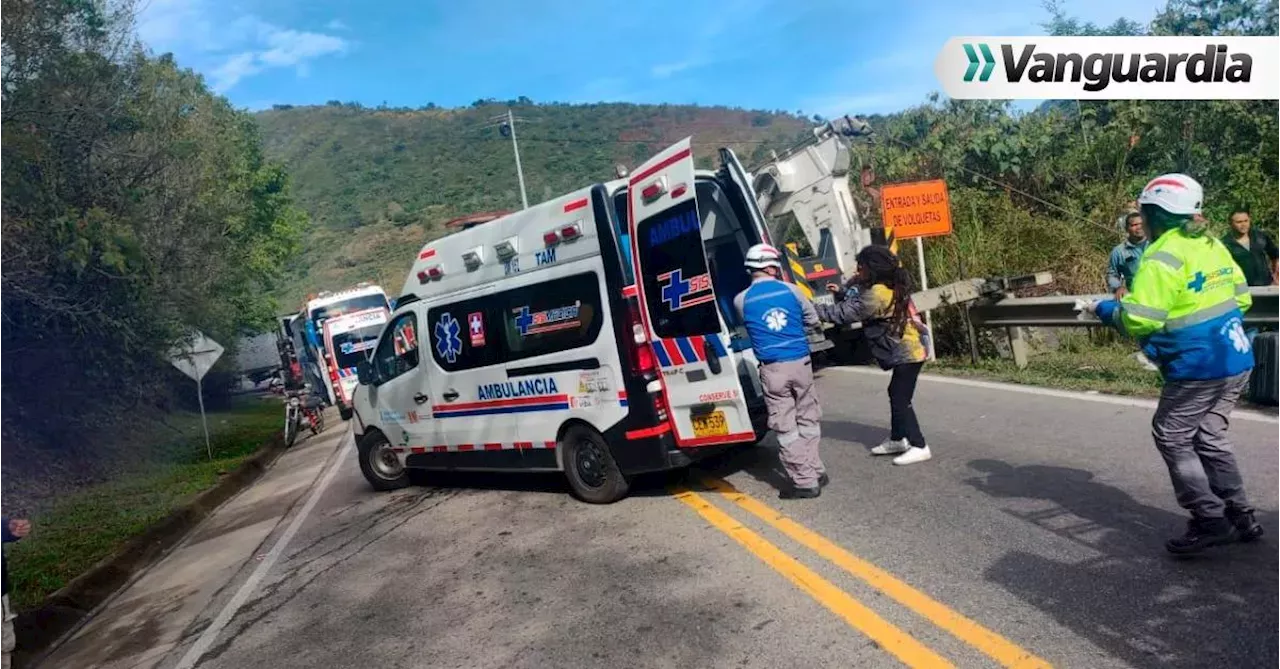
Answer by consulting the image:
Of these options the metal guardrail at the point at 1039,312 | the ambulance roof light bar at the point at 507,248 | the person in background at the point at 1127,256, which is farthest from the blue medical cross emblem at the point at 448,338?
the person in background at the point at 1127,256

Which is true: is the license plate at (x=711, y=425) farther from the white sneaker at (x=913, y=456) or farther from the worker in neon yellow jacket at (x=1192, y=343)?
the worker in neon yellow jacket at (x=1192, y=343)

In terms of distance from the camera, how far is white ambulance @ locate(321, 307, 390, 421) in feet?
78.2

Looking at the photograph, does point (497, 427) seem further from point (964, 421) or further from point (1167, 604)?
point (1167, 604)

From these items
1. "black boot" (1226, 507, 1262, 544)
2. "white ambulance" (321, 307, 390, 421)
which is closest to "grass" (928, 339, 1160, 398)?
A: "black boot" (1226, 507, 1262, 544)

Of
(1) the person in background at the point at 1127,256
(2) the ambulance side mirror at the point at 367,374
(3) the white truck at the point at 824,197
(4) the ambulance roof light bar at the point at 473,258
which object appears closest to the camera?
(4) the ambulance roof light bar at the point at 473,258

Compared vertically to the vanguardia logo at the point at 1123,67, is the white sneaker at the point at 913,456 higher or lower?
lower

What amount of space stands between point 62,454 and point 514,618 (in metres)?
13.6

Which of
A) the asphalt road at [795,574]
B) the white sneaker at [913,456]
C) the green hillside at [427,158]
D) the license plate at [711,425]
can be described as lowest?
the asphalt road at [795,574]

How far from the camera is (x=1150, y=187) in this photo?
14.2 ft

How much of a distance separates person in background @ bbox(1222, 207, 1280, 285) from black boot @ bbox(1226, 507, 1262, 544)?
6.02 meters

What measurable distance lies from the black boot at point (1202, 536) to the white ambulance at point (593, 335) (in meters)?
2.75

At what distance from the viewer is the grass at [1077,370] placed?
8867 millimetres

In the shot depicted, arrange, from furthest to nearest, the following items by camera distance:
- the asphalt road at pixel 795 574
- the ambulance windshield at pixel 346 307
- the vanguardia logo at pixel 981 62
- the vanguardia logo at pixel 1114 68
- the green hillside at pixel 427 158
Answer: the green hillside at pixel 427 158 → the ambulance windshield at pixel 346 307 → the vanguardia logo at pixel 981 62 → the vanguardia logo at pixel 1114 68 → the asphalt road at pixel 795 574

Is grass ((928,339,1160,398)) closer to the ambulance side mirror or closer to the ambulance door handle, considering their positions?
the ambulance door handle
